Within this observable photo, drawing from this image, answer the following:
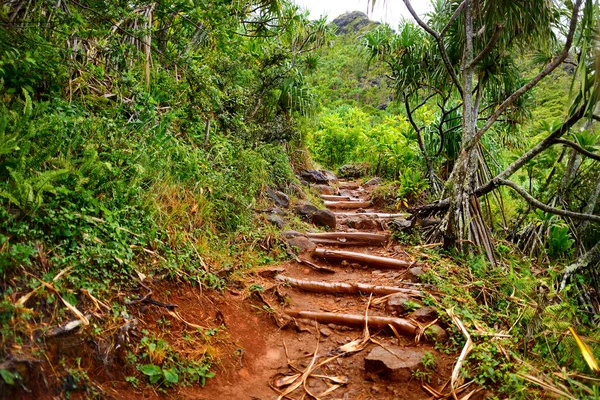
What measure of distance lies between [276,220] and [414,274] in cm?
187

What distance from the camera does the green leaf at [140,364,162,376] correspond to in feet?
6.75

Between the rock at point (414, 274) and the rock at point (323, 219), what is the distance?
2.02 m

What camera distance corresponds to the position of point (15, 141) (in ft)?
7.64

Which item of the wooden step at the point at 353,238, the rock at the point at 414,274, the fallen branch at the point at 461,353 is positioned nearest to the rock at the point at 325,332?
the fallen branch at the point at 461,353

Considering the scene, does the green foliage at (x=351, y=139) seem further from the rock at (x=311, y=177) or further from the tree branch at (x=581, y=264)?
the tree branch at (x=581, y=264)

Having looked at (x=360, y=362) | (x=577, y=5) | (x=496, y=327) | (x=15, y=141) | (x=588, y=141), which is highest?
(x=577, y=5)

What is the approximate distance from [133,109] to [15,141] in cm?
166

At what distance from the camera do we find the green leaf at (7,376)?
1.47 m

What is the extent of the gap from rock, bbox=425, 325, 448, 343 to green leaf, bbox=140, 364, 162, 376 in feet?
6.42

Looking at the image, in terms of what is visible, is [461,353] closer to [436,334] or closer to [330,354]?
[436,334]

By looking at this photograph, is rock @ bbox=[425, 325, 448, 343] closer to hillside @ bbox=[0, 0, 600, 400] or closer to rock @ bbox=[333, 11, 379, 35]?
hillside @ bbox=[0, 0, 600, 400]

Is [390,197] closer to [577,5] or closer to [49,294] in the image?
[577,5]

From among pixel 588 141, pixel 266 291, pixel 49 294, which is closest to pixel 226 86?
pixel 266 291

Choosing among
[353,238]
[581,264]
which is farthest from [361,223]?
[581,264]
